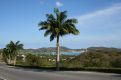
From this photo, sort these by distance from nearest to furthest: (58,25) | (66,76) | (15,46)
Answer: (66,76)
(58,25)
(15,46)

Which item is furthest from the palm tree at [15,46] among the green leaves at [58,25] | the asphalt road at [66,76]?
the asphalt road at [66,76]

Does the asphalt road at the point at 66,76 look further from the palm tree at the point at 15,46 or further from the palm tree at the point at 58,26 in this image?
the palm tree at the point at 15,46

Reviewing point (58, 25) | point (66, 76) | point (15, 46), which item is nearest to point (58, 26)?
point (58, 25)

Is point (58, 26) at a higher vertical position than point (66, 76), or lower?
higher

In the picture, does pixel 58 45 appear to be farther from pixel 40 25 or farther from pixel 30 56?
pixel 30 56

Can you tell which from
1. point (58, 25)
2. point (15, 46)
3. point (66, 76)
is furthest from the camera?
point (15, 46)

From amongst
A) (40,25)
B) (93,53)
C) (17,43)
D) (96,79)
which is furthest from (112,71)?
(17,43)

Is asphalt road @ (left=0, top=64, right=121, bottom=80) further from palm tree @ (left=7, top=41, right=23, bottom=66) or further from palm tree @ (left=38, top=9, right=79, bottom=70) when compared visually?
palm tree @ (left=7, top=41, right=23, bottom=66)

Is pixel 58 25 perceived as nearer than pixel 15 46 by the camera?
Yes

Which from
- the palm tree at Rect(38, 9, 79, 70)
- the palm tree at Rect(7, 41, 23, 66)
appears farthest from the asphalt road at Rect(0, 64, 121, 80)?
the palm tree at Rect(7, 41, 23, 66)

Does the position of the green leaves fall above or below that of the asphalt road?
above

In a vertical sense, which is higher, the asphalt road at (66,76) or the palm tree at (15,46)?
the palm tree at (15,46)

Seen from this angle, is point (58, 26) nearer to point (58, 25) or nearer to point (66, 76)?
point (58, 25)

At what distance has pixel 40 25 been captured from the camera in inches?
1869
